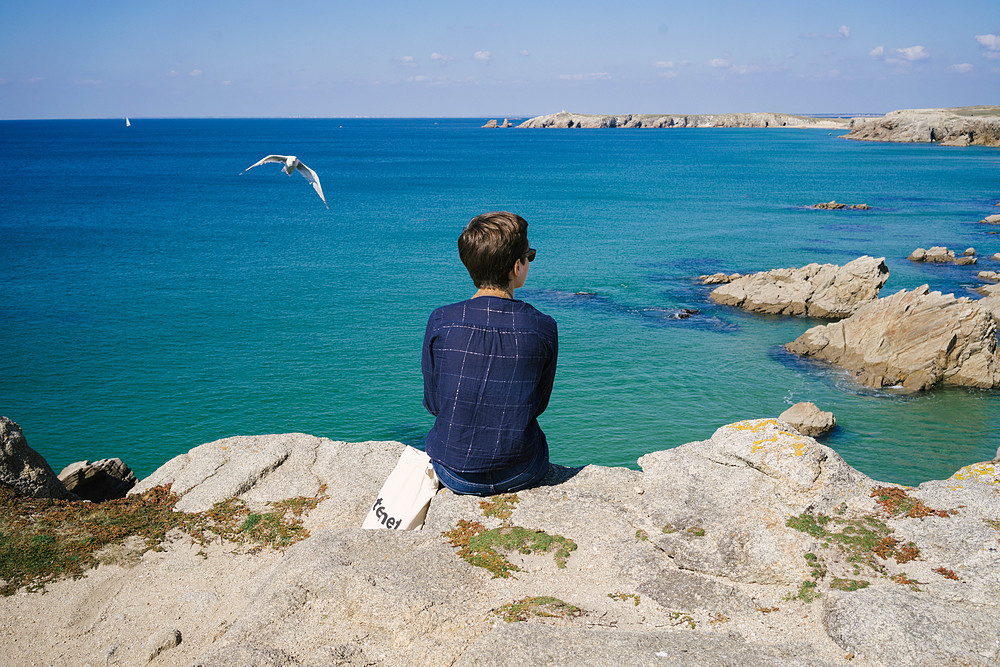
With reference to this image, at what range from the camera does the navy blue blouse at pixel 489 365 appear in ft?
21.7

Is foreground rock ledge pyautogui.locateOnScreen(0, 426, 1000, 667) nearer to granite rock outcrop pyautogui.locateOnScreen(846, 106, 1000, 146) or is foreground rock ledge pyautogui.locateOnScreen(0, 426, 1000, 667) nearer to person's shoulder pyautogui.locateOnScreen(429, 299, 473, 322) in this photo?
person's shoulder pyautogui.locateOnScreen(429, 299, 473, 322)

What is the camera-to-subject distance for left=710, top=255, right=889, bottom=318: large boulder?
35.6 metres

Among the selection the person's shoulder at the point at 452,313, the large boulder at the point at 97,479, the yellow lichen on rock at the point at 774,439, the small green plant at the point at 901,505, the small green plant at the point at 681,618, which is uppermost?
the person's shoulder at the point at 452,313

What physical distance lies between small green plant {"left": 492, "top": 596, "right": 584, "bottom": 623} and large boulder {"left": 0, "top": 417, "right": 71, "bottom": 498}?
853 cm

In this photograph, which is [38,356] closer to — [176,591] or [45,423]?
[45,423]

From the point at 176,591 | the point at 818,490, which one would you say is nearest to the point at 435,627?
the point at 176,591

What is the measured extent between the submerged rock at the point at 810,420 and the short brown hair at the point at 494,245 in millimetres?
18987

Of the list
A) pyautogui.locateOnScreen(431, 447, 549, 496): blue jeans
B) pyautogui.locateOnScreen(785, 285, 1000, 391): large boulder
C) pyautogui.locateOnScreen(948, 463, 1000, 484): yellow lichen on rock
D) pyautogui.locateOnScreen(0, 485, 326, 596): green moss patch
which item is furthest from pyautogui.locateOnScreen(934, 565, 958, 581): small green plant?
pyautogui.locateOnScreen(785, 285, 1000, 391): large boulder

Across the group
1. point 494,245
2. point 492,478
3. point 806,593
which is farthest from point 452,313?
point 806,593

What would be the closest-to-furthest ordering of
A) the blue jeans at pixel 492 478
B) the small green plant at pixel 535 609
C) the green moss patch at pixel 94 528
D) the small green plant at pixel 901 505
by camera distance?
the small green plant at pixel 535 609 → the blue jeans at pixel 492 478 → the small green plant at pixel 901 505 → the green moss patch at pixel 94 528

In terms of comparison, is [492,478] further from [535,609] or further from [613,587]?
[613,587]

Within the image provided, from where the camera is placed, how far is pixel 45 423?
79.8 ft

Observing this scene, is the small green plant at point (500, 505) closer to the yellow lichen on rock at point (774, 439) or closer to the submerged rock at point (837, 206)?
the yellow lichen on rock at point (774, 439)

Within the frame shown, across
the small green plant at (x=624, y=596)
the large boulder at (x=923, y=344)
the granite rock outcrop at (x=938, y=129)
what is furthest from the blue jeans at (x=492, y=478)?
the granite rock outcrop at (x=938, y=129)
